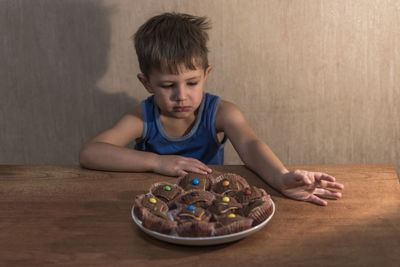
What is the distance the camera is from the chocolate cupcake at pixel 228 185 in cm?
103

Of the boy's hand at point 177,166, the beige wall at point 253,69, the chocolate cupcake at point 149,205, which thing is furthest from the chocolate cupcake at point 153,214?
the beige wall at point 253,69

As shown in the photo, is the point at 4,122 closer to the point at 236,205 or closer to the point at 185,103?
the point at 185,103

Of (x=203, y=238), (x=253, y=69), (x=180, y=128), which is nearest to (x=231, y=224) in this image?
(x=203, y=238)

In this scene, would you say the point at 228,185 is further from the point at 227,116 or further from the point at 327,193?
the point at 227,116

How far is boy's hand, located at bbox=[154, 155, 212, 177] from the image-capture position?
4.05ft

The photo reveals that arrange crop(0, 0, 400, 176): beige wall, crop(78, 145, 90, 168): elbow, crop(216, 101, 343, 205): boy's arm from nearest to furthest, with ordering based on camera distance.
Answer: crop(216, 101, 343, 205): boy's arm < crop(78, 145, 90, 168): elbow < crop(0, 0, 400, 176): beige wall

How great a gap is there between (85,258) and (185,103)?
667mm

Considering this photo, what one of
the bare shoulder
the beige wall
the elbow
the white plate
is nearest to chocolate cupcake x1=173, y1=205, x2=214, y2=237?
the white plate

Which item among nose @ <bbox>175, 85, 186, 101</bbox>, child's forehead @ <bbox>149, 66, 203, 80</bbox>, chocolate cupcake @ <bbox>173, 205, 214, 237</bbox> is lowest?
chocolate cupcake @ <bbox>173, 205, 214, 237</bbox>

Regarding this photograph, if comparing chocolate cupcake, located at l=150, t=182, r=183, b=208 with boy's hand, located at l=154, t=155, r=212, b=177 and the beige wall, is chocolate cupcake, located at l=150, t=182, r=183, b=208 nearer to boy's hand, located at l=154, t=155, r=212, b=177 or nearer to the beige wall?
boy's hand, located at l=154, t=155, r=212, b=177

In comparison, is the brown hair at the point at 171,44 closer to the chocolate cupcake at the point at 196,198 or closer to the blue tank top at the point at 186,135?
the blue tank top at the point at 186,135

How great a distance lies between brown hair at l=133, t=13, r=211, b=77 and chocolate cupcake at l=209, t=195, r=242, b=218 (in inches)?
21.4

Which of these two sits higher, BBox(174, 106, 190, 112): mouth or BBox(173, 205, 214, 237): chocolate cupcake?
BBox(174, 106, 190, 112): mouth

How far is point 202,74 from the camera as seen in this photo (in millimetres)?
1418
